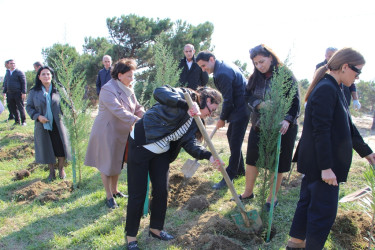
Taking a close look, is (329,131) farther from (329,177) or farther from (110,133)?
(110,133)

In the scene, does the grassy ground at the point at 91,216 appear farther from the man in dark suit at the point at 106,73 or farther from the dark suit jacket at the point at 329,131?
the man in dark suit at the point at 106,73

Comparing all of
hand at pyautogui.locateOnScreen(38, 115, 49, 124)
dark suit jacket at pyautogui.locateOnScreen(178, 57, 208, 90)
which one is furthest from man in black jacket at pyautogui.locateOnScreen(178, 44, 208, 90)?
hand at pyautogui.locateOnScreen(38, 115, 49, 124)

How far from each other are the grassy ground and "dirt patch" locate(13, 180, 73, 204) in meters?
0.02

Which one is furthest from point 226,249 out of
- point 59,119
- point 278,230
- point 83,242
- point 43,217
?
point 59,119

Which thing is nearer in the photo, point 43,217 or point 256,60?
point 256,60

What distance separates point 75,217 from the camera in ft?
13.5

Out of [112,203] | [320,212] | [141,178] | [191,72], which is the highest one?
[191,72]

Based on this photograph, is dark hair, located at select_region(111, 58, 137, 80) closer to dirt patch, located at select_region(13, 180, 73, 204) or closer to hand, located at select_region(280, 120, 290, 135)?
hand, located at select_region(280, 120, 290, 135)

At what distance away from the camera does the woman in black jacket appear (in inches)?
115

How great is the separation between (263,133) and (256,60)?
3.01 feet

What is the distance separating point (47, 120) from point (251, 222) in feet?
12.2

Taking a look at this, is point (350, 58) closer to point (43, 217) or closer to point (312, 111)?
point (312, 111)

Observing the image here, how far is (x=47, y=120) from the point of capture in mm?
5004

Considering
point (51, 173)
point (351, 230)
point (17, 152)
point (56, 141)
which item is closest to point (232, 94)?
point (351, 230)
